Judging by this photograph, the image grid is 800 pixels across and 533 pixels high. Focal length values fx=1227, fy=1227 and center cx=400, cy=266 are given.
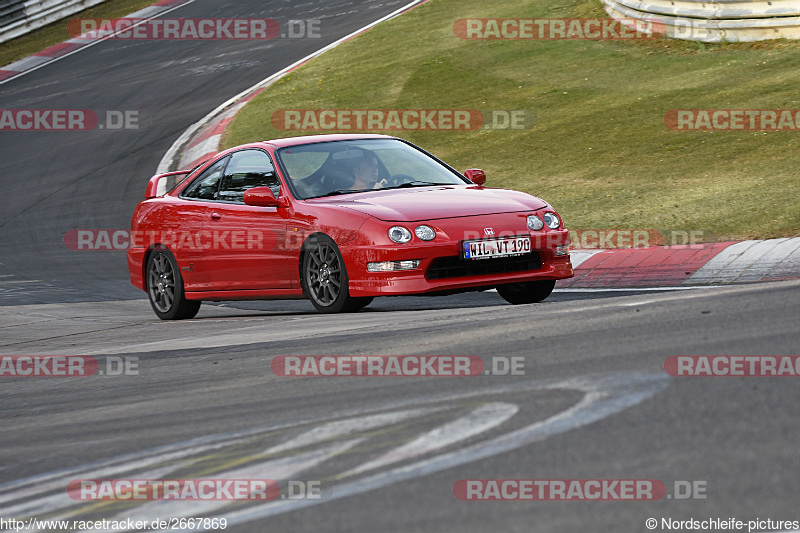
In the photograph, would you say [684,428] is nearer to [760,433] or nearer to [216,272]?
[760,433]

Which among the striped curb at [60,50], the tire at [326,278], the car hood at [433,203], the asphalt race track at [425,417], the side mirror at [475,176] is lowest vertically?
the asphalt race track at [425,417]

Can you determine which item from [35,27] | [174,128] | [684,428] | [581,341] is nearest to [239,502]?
[684,428]

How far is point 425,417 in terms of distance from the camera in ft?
15.4

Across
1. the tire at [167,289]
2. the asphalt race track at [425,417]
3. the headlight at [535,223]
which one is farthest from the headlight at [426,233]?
the tire at [167,289]

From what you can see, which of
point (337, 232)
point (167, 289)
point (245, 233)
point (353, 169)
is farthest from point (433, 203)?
point (167, 289)

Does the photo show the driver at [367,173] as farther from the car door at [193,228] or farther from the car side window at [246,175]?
the car door at [193,228]

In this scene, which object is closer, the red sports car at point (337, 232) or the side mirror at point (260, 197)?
the red sports car at point (337, 232)

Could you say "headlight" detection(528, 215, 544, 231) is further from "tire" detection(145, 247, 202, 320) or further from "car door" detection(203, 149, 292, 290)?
"tire" detection(145, 247, 202, 320)

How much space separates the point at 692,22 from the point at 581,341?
14.8 m

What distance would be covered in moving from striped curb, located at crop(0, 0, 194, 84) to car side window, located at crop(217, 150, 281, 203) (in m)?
21.1

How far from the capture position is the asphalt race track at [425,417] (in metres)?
3.67

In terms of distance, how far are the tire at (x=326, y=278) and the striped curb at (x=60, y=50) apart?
2252 centimetres

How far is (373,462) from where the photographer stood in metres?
4.15

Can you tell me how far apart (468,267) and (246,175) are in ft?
7.87
